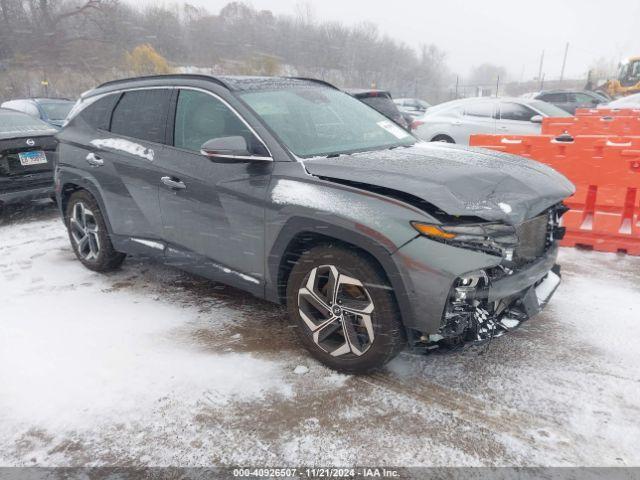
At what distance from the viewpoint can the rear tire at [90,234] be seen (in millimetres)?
4277

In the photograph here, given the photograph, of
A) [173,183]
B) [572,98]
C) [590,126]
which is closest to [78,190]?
[173,183]

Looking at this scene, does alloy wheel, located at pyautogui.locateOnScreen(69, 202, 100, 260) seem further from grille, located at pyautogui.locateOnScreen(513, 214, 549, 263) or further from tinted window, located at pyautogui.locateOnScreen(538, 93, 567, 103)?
tinted window, located at pyautogui.locateOnScreen(538, 93, 567, 103)

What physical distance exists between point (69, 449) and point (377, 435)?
4.98 feet

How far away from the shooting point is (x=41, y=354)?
10.1ft

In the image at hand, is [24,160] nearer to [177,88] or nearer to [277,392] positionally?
[177,88]

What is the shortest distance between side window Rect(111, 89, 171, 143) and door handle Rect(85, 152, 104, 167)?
282 millimetres

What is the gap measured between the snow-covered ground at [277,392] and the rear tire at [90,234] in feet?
1.85

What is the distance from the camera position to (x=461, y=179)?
261 cm

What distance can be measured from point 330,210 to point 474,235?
30.8 inches

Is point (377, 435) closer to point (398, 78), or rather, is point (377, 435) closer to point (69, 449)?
point (69, 449)

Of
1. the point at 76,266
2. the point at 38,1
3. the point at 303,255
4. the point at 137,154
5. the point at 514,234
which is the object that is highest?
the point at 38,1

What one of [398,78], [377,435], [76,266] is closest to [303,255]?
[377,435]

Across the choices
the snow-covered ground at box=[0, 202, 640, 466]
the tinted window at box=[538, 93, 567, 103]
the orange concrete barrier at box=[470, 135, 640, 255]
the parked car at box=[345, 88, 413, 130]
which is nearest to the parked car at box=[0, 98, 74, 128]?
the parked car at box=[345, 88, 413, 130]

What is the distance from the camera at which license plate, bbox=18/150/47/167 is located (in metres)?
6.14
